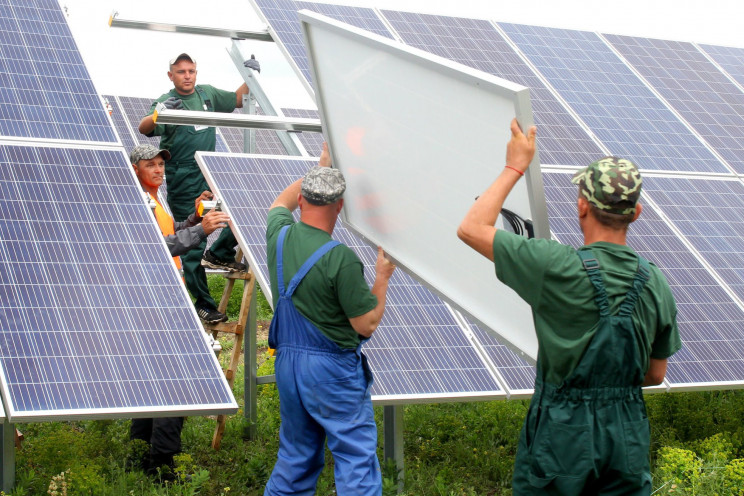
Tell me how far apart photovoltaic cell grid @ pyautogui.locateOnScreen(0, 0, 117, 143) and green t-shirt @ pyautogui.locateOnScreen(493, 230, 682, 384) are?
13.7 feet

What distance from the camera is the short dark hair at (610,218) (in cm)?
379

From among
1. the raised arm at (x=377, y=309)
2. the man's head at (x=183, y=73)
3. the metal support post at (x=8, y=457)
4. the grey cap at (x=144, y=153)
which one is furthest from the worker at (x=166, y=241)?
the raised arm at (x=377, y=309)

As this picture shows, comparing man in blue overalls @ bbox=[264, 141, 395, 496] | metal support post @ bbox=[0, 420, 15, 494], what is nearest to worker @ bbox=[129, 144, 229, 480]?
metal support post @ bbox=[0, 420, 15, 494]

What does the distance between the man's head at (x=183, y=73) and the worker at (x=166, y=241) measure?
4.32 feet

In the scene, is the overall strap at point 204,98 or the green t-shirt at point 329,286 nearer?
the green t-shirt at point 329,286

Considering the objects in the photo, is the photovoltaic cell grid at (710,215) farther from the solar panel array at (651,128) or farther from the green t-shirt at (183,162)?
the green t-shirt at (183,162)

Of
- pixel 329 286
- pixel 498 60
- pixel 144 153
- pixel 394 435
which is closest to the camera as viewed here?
pixel 329 286

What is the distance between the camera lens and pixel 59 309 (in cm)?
563

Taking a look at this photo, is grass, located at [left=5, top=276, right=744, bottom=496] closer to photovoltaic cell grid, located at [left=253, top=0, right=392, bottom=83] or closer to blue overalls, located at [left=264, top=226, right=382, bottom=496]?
blue overalls, located at [left=264, top=226, right=382, bottom=496]

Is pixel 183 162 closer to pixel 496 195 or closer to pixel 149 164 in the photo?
pixel 149 164

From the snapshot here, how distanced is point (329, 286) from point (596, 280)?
1563 mm

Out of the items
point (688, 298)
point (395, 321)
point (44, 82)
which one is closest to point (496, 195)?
point (395, 321)

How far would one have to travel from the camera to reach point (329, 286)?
4.86 meters

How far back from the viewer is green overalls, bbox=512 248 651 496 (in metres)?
3.77
